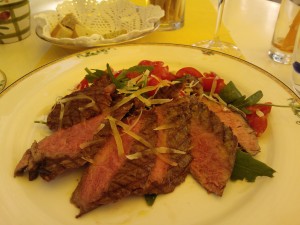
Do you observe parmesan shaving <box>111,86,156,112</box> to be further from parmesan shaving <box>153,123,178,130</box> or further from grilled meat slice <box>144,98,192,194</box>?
parmesan shaving <box>153,123,178,130</box>

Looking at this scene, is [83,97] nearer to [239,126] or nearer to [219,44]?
[239,126]

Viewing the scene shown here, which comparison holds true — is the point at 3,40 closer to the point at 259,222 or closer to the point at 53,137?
the point at 53,137

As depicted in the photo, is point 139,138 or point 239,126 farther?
point 239,126

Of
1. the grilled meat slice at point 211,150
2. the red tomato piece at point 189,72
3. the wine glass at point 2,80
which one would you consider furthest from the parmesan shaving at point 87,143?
the wine glass at point 2,80

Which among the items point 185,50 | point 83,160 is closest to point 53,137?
point 83,160

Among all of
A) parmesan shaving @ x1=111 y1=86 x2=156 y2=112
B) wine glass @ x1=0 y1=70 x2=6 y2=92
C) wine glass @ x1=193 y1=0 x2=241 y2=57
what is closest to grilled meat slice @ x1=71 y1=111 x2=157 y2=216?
parmesan shaving @ x1=111 y1=86 x2=156 y2=112

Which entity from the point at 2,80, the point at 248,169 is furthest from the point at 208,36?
the point at 2,80
